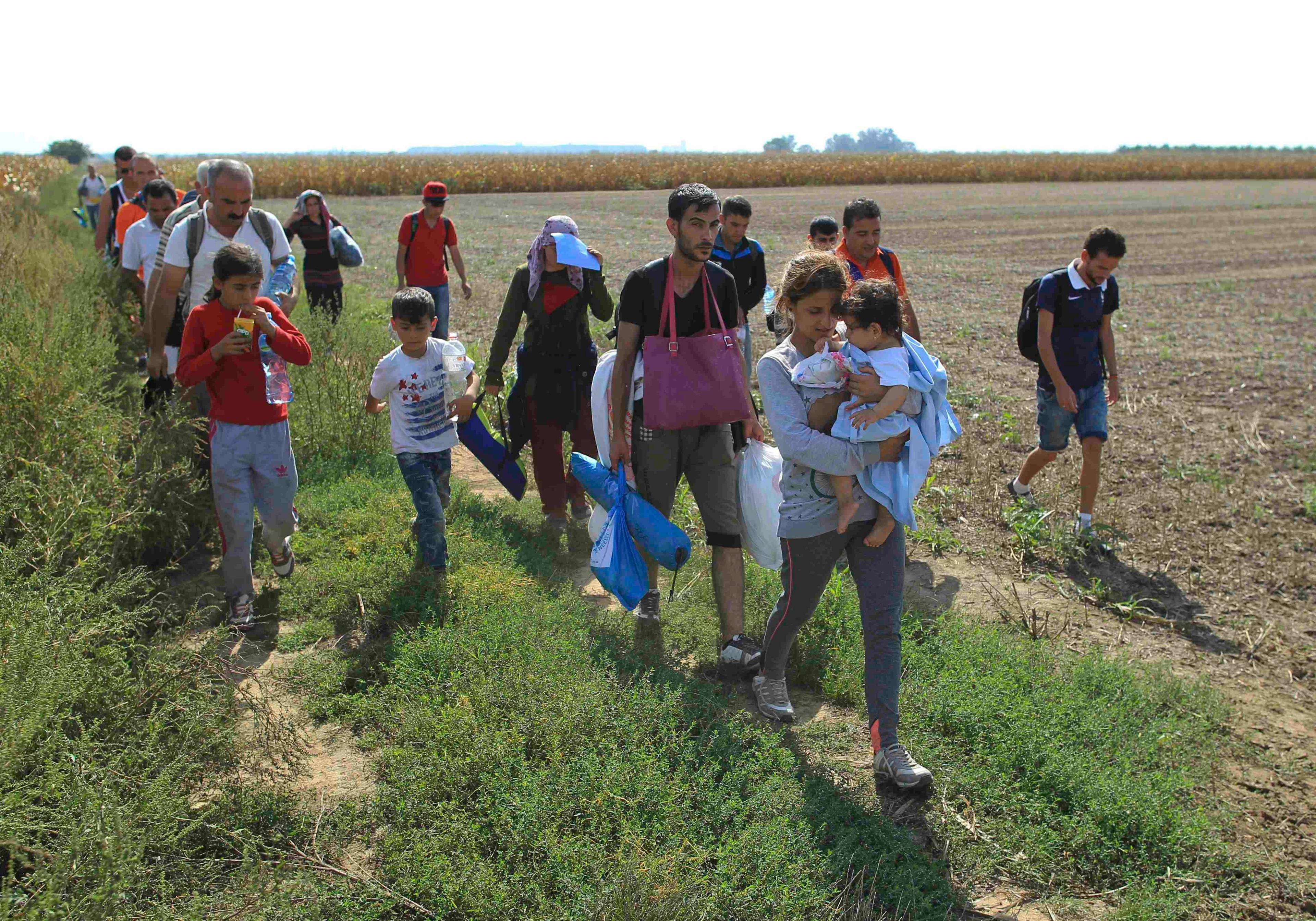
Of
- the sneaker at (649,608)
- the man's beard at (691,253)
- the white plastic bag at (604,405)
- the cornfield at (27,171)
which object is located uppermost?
the cornfield at (27,171)

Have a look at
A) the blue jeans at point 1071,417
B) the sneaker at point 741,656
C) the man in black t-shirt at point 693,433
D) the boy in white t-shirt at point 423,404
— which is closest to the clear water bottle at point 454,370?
the boy in white t-shirt at point 423,404

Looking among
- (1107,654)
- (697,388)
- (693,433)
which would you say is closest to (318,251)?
(693,433)

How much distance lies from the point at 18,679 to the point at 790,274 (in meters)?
3.04

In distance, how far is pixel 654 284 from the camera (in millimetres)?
4496

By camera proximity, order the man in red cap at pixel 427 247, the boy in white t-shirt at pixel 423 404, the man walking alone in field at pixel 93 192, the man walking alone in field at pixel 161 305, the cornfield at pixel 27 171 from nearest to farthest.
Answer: the boy in white t-shirt at pixel 423 404 → the man walking alone in field at pixel 161 305 → the man in red cap at pixel 427 247 → the man walking alone in field at pixel 93 192 → the cornfield at pixel 27 171

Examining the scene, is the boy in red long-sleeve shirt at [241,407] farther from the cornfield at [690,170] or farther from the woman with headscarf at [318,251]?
the cornfield at [690,170]

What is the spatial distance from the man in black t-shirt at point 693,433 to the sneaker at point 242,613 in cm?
192

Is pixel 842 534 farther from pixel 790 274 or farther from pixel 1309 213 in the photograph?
pixel 1309 213

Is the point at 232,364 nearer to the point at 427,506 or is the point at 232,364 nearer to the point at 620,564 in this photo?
the point at 427,506

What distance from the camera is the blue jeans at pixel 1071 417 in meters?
6.52

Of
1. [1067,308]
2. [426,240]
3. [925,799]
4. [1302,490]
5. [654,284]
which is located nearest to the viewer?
[925,799]

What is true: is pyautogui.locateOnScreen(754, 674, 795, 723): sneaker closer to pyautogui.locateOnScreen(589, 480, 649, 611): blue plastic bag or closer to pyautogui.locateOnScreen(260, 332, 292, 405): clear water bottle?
pyautogui.locateOnScreen(589, 480, 649, 611): blue plastic bag

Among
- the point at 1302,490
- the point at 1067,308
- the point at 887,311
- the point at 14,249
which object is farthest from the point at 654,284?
the point at 14,249

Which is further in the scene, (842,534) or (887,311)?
(842,534)
